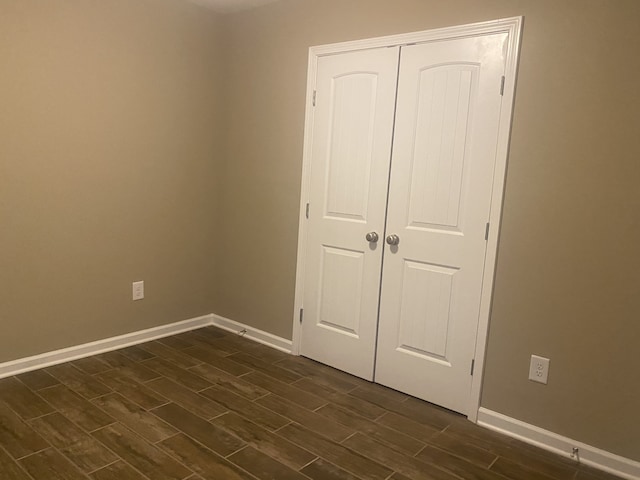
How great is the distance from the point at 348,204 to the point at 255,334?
134cm

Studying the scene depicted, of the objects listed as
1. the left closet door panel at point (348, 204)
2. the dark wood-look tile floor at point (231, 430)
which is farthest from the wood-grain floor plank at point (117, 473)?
the left closet door panel at point (348, 204)

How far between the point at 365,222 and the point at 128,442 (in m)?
1.76

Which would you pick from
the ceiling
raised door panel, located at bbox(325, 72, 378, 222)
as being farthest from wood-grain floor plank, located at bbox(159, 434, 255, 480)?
the ceiling

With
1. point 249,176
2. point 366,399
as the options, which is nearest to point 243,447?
point 366,399

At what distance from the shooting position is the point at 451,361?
2.61 m

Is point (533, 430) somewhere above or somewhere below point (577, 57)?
below

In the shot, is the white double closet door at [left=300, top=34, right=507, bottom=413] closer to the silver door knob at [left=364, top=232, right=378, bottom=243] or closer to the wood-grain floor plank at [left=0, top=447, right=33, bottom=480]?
the silver door knob at [left=364, top=232, right=378, bottom=243]

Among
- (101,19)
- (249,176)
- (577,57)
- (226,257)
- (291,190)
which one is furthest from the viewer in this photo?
(226,257)

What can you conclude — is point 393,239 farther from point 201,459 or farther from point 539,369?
point 201,459

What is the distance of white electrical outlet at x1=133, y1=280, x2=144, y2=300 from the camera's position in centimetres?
332

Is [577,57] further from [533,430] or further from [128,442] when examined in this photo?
[128,442]

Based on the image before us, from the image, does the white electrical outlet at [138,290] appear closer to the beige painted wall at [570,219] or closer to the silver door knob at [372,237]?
the silver door knob at [372,237]

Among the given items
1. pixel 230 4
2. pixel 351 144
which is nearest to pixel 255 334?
pixel 351 144

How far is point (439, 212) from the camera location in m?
2.60
